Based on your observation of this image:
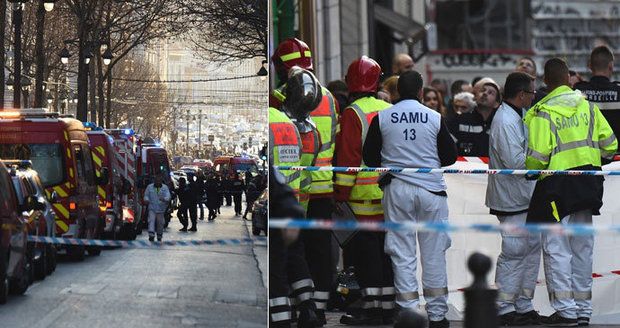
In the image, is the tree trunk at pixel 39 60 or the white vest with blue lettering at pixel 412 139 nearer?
the tree trunk at pixel 39 60

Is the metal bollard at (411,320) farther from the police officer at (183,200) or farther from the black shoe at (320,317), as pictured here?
the black shoe at (320,317)

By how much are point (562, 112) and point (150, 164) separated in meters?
4.46

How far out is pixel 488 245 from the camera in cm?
938

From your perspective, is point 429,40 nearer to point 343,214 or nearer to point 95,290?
point 343,214

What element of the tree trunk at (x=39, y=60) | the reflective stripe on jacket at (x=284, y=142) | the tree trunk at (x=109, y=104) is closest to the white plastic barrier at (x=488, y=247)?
the reflective stripe on jacket at (x=284, y=142)

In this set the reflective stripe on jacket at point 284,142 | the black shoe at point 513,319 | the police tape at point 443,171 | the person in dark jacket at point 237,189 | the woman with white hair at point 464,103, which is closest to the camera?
the person in dark jacket at point 237,189

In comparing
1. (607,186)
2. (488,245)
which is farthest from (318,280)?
(607,186)

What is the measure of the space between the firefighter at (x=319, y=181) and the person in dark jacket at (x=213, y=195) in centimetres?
368

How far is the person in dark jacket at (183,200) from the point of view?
15.4 ft

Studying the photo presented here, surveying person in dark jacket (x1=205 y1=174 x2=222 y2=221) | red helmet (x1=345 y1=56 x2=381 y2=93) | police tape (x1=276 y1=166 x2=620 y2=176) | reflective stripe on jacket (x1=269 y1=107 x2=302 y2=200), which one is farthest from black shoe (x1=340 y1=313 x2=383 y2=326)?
person in dark jacket (x1=205 y1=174 x2=222 y2=221)

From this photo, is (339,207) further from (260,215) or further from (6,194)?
(6,194)

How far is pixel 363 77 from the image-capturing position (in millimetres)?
8914

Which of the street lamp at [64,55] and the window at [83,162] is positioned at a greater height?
the street lamp at [64,55]

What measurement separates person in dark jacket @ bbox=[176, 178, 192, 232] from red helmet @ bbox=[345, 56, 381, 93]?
4.21m
